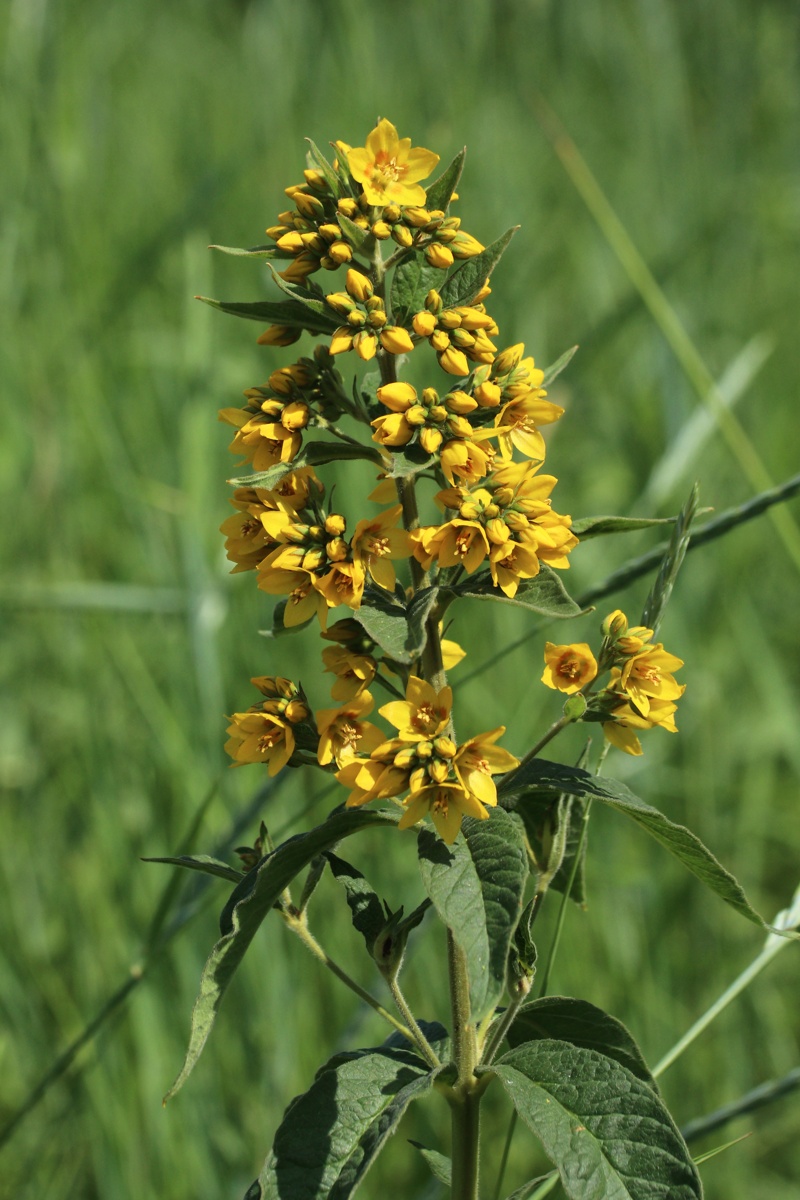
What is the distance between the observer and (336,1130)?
1097 millimetres

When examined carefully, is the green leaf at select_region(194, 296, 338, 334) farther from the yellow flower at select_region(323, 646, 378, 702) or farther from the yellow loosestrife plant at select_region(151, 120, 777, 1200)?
the yellow flower at select_region(323, 646, 378, 702)

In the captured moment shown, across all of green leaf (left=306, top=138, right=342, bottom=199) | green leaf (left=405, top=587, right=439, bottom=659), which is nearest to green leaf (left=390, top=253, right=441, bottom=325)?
green leaf (left=306, top=138, right=342, bottom=199)

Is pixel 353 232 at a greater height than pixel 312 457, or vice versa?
pixel 353 232

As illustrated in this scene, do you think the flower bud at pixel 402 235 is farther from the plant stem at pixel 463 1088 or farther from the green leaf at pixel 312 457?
the plant stem at pixel 463 1088

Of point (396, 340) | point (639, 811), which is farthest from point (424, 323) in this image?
point (639, 811)

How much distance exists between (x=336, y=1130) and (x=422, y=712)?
1.36 feet

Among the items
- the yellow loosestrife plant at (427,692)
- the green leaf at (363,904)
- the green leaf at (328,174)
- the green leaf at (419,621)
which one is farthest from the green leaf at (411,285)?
the green leaf at (363,904)

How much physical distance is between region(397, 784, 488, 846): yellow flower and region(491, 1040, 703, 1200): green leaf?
25cm

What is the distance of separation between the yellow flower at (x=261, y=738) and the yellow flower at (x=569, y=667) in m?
0.28

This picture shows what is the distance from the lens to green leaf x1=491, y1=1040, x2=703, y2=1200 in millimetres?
1004

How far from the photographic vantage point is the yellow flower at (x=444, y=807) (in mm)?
1045

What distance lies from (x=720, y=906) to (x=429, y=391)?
1945mm

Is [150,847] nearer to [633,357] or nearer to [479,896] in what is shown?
[479,896]

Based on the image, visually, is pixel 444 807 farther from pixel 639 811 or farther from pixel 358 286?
pixel 358 286
